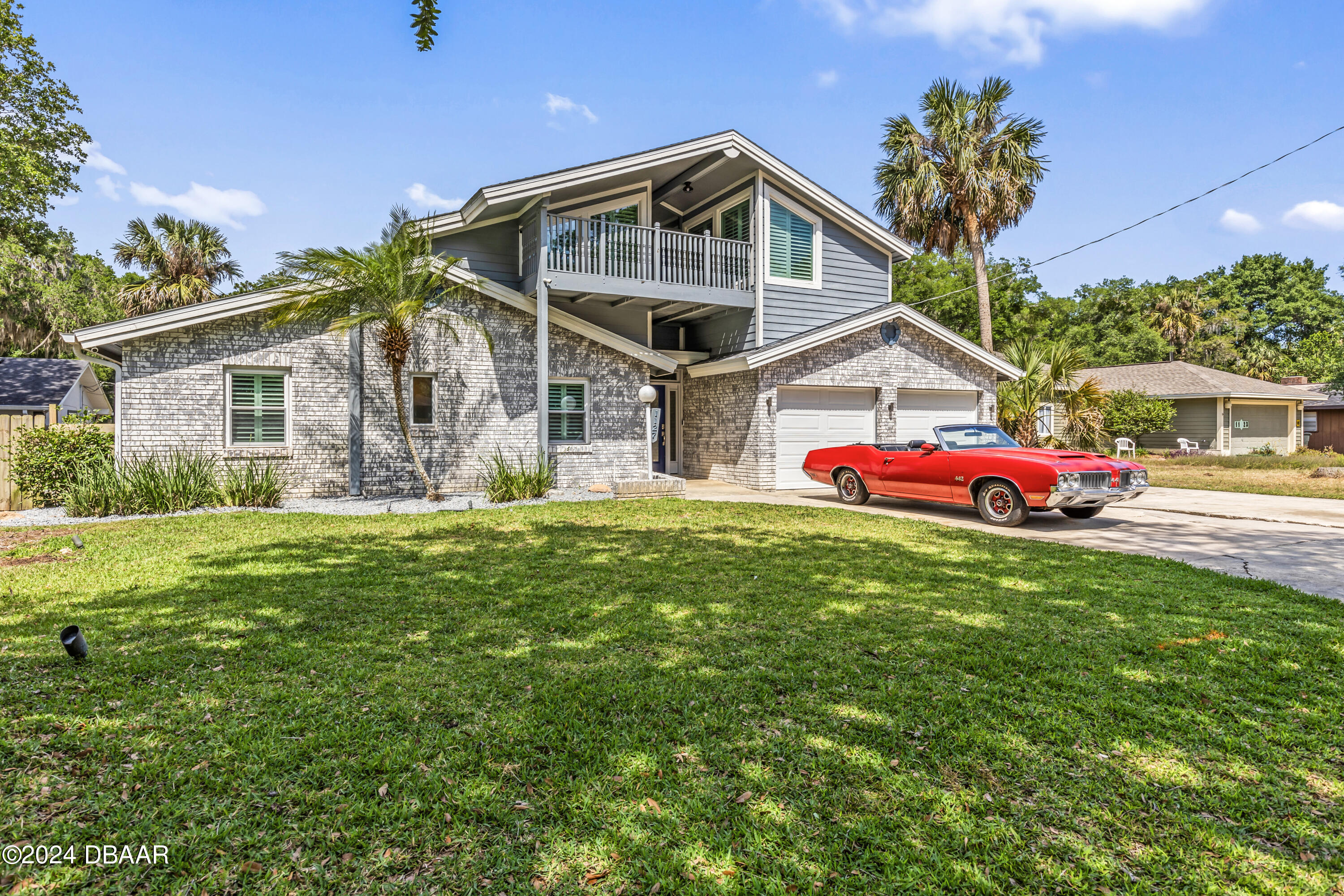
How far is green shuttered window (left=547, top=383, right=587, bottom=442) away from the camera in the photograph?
14.4m

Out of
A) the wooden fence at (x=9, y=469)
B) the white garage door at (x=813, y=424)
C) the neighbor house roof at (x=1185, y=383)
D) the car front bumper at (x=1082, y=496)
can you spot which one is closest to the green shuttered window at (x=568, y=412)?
the white garage door at (x=813, y=424)

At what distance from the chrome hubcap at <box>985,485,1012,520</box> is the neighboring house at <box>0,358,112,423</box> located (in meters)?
22.1

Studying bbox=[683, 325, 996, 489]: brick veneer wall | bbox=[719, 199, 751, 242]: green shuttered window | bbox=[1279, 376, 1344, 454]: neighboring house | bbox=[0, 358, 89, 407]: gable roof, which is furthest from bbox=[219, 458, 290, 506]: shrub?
bbox=[1279, 376, 1344, 454]: neighboring house

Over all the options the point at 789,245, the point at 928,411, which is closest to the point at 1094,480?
the point at 928,411

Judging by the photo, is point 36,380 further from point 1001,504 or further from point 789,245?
point 1001,504

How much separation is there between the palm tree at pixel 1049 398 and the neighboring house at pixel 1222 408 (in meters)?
7.68

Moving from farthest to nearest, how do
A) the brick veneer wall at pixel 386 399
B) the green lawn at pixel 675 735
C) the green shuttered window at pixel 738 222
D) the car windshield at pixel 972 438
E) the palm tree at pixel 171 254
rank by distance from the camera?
the palm tree at pixel 171 254, the green shuttered window at pixel 738 222, the brick veneer wall at pixel 386 399, the car windshield at pixel 972 438, the green lawn at pixel 675 735

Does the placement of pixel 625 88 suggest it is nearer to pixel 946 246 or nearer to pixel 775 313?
pixel 775 313

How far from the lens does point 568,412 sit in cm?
1454

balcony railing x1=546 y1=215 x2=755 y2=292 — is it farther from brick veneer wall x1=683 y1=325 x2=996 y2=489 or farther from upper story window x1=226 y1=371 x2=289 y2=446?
upper story window x1=226 y1=371 x2=289 y2=446

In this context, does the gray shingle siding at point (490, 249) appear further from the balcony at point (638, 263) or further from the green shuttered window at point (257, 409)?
the green shuttered window at point (257, 409)

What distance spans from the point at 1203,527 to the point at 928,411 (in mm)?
7528

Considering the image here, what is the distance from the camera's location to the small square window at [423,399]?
1336 cm

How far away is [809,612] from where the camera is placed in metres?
5.21
